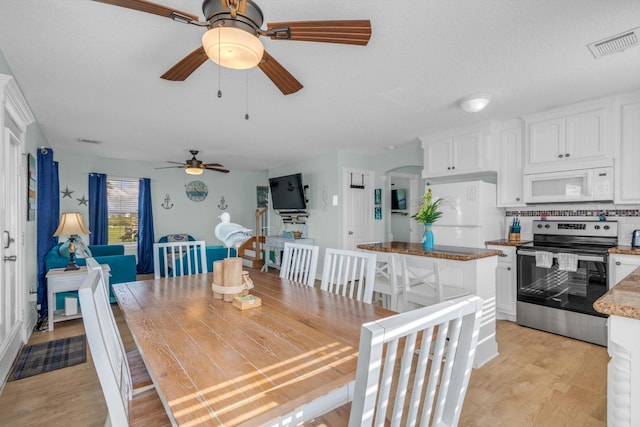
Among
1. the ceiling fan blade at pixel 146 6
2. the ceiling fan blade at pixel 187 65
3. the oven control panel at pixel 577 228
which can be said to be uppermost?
the ceiling fan blade at pixel 146 6

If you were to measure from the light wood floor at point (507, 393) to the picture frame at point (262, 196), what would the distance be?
5408 mm

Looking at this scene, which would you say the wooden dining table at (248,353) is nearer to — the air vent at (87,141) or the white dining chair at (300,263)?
the white dining chair at (300,263)

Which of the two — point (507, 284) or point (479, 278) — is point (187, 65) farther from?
point (507, 284)

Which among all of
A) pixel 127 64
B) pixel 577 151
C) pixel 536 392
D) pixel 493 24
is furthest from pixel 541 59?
pixel 127 64

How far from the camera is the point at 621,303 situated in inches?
40.9

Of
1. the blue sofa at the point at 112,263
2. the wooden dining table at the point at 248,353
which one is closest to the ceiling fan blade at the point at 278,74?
the wooden dining table at the point at 248,353

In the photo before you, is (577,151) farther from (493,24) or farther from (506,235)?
(493,24)

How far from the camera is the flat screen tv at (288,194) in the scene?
5.96 metres

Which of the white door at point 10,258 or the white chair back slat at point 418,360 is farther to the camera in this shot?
the white door at point 10,258

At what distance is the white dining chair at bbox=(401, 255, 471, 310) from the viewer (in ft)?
7.38

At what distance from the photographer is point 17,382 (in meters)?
2.29

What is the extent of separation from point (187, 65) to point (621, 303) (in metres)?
2.23

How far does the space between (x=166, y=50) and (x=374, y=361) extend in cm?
239

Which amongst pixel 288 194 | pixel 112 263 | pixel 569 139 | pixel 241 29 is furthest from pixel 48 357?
pixel 569 139
